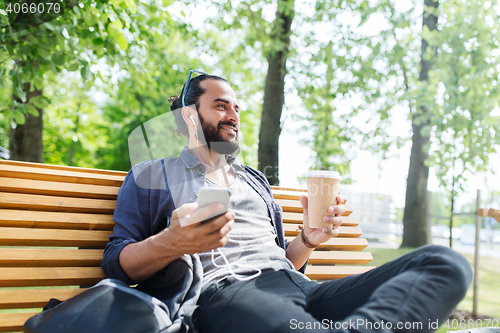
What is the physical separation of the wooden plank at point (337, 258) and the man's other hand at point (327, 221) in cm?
71

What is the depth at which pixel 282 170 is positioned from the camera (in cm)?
601

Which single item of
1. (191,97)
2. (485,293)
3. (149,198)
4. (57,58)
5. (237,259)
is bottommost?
A: (485,293)

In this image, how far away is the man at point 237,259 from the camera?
1.27 m

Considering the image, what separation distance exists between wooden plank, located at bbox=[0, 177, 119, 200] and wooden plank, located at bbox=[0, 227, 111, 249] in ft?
0.78

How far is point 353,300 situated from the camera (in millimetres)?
1512

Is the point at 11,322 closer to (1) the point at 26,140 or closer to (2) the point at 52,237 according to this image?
(2) the point at 52,237

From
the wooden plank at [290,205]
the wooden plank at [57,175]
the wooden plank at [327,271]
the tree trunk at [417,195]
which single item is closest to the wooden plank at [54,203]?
the wooden plank at [57,175]

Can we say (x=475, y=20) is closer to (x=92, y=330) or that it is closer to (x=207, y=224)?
(x=207, y=224)

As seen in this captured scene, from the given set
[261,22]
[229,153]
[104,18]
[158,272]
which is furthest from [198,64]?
[158,272]

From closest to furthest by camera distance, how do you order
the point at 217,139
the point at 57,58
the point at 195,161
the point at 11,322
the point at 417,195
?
the point at 11,322, the point at 195,161, the point at 217,139, the point at 57,58, the point at 417,195

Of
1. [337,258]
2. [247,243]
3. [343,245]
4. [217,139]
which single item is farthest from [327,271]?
[217,139]

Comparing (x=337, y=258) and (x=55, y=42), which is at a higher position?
(x=55, y=42)

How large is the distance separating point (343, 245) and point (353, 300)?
1.36 m

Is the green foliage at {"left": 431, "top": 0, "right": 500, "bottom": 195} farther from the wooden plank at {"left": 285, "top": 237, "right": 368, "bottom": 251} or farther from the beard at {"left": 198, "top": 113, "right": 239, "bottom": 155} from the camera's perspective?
the beard at {"left": 198, "top": 113, "right": 239, "bottom": 155}
